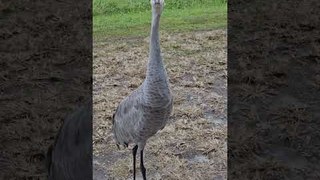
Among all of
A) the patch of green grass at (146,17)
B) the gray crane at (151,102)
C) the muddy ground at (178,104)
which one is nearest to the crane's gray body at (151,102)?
the gray crane at (151,102)

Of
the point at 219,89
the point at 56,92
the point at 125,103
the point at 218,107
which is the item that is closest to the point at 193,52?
the point at 219,89

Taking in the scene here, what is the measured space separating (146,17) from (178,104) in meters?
2.29

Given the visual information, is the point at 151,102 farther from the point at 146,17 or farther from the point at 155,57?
the point at 146,17

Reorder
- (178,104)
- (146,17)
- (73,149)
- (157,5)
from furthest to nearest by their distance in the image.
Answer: (146,17), (178,104), (157,5), (73,149)

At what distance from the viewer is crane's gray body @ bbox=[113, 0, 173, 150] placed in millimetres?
2521

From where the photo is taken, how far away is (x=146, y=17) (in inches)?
242

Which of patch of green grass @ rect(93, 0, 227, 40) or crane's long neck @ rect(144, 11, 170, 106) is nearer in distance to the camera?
crane's long neck @ rect(144, 11, 170, 106)

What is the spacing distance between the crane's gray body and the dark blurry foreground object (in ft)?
2.02

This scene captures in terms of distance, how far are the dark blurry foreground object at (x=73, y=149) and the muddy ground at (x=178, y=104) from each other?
1.08 metres

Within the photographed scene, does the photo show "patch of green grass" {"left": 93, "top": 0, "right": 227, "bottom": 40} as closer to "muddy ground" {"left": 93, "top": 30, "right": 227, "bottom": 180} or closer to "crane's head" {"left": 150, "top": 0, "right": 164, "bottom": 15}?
"muddy ground" {"left": 93, "top": 30, "right": 227, "bottom": 180}

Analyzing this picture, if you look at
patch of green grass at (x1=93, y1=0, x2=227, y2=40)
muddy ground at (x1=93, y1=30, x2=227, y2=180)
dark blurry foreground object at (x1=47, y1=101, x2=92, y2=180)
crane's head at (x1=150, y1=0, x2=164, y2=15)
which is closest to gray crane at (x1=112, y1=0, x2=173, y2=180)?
crane's head at (x1=150, y1=0, x2=164, y2=15)

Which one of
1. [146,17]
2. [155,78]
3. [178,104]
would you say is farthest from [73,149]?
[146,17]

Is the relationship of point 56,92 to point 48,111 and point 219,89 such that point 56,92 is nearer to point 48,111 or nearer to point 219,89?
point 48,111

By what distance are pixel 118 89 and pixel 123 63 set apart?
1.85 feet
